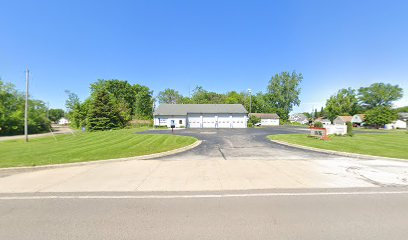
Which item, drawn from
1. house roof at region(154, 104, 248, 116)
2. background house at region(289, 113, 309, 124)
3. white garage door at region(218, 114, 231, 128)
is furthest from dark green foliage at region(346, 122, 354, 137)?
background house at region(289, 113, 309, 124)

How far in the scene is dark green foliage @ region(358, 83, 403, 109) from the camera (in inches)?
2721

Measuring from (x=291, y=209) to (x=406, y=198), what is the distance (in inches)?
129

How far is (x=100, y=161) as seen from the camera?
848cm

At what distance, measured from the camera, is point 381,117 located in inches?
1870

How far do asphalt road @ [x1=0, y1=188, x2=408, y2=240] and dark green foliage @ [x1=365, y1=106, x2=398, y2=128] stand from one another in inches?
2314

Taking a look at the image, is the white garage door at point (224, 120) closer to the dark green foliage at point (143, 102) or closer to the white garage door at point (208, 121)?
the white garage door at point (208, 121)

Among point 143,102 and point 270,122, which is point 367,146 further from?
point 143,102

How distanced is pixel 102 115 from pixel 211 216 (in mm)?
38577

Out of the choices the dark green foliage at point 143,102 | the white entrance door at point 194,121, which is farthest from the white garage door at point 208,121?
the dark green foliage at point 143,102

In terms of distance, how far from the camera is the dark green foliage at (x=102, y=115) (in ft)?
117

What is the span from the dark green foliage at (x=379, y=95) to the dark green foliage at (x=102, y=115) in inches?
3570

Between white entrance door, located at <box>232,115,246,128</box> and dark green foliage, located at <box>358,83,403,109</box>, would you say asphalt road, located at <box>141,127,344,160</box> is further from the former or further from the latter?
dark green foliage, located at <box>358,83,403,109</box>

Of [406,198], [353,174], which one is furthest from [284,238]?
[353,174]

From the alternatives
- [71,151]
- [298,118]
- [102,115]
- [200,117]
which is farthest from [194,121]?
[298,118]
